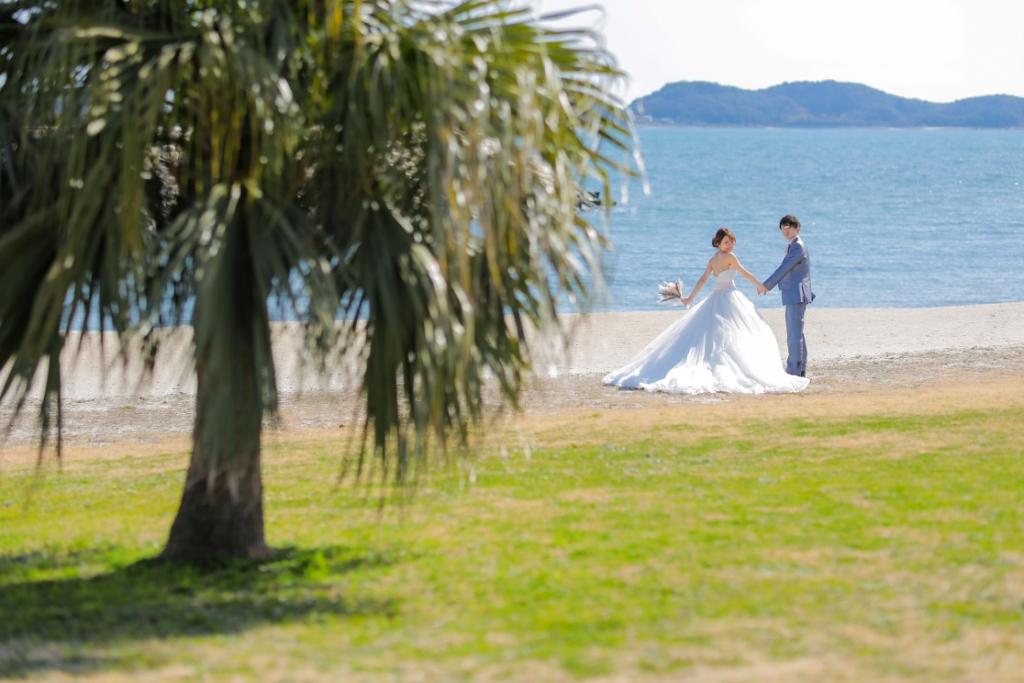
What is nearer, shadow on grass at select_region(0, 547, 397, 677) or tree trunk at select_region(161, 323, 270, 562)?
shadow on grass at select_region(0, 547, 397, 677)

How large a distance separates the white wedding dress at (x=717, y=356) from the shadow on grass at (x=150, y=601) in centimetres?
941

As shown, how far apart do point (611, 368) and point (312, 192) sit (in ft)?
50.8

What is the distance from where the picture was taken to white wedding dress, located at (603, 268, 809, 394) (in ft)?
60.0

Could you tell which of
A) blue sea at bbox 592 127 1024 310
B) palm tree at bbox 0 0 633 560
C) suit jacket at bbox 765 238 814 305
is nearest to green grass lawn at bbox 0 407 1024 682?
palm tree at bbox 0 0 633 560

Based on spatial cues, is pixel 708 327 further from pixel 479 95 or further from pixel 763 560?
pixel 479 95

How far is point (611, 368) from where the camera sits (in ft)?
76.9

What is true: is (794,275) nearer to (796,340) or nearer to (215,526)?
(796,340)

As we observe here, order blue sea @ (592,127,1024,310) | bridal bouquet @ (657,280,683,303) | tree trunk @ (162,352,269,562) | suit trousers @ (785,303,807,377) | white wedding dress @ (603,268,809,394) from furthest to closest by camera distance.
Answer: blue sea @ (592,127,1024,310)
bridal bouquet @ (657,280,683,303)
suit trousers @ (785,303,807,377)
white wedding dress @ (603,268,809,394)
tree trunk @ (162,352,269,562)

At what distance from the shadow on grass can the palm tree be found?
735 millimetres

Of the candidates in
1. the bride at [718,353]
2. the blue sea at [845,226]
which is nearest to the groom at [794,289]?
the bride at [718,353]

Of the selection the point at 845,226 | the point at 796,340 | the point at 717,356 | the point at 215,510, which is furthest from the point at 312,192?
the point at 845,226

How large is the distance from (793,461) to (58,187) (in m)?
6.23

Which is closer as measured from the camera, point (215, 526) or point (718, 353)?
point (215, 526)

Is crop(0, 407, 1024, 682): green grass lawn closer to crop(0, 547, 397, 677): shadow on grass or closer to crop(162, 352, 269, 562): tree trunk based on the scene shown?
crop(0, 547, 397, 677): shadow on grass
